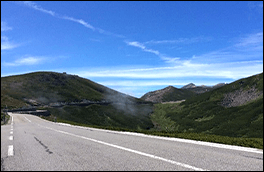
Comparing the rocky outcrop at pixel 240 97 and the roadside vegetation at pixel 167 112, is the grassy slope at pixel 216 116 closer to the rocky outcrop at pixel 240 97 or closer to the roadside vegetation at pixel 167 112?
the roadside vegetation at pixel 167 112

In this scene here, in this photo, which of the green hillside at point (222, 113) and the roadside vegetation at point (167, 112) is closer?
the green hillside at point (222, 113)

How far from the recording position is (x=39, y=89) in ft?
597

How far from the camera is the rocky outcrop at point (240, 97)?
450 feet

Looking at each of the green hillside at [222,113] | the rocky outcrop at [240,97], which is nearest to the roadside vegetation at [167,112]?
the green hillside at [222,113]

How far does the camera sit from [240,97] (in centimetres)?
14612

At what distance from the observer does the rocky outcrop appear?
13725 centimetres

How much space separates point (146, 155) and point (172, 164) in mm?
1561

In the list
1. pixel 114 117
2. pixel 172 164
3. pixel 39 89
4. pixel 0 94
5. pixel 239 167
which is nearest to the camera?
pixel 239 167

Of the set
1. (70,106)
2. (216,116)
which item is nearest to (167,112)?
(216,116)

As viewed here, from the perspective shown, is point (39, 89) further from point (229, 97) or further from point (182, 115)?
point (229, 97)

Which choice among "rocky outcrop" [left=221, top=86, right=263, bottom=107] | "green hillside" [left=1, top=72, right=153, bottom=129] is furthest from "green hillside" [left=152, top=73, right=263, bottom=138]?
"green hillside" [left=1, top=72, right=153, bottom=129]

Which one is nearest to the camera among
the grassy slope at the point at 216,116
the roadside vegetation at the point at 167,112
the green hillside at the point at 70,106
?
the grassy slope at the point at 216,116

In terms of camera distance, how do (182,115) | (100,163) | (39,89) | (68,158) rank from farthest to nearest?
(39,89) < (182,115) < (68,158) < (100,163)

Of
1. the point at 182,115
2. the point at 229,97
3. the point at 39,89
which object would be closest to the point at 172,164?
the point at 182,115
